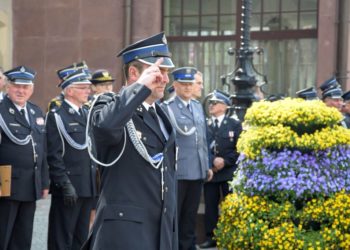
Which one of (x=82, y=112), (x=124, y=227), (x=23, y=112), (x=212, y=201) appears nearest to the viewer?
(x=124, y=227)

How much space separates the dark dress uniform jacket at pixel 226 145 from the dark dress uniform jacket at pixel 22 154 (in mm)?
2613

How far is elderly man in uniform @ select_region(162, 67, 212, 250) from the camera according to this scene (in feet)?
26.6

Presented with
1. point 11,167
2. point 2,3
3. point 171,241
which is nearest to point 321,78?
point 2,3

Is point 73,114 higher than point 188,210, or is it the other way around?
point 73,114

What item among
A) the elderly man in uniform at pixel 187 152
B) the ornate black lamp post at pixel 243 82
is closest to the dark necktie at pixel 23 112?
the elderly man in uniform at pixel 187 152

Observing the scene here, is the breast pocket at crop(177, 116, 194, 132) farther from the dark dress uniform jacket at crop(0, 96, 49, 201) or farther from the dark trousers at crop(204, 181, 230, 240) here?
the dark dress uniform jacket at crop(0, 96, 49, 201)

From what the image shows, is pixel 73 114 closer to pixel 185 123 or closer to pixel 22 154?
pixel 22 154

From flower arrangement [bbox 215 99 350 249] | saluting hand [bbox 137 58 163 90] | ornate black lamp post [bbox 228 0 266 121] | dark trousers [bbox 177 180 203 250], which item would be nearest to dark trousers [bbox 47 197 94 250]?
dark trousers [bbox 177 180 203 250]

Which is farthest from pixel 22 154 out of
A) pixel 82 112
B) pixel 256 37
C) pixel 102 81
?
pixel 256 37

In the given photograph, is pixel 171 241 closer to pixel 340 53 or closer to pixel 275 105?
pixel 275 105

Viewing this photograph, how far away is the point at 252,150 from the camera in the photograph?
22.6 ft

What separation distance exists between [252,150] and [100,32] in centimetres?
831

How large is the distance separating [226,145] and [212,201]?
0.73 metres

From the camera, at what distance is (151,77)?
399 centimetres
